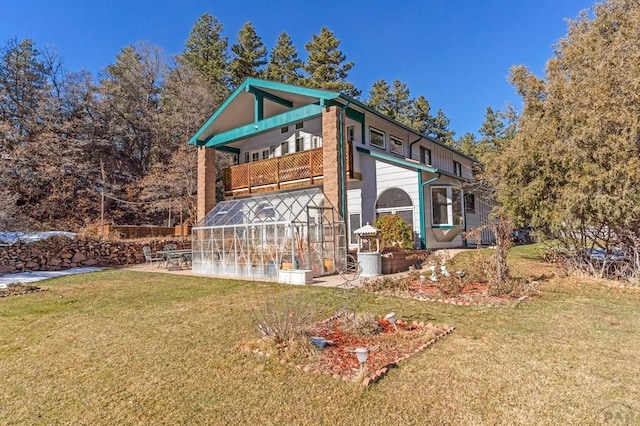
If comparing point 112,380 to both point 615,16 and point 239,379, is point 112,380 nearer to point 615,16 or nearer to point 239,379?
point 239,379

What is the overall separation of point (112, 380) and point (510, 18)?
20.5 metres

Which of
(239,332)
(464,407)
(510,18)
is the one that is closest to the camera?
(464,407)

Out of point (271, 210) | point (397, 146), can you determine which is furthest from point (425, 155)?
point (271, 210)

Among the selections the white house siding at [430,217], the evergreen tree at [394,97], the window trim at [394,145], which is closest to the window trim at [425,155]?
the window trim at [394,145]

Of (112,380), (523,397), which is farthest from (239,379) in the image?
(523,397)

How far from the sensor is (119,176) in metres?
28.1

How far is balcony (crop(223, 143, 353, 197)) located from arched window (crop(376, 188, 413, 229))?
1.94 meters

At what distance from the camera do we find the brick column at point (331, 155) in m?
14.3

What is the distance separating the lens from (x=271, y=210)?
13.8 meters

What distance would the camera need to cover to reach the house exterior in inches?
580

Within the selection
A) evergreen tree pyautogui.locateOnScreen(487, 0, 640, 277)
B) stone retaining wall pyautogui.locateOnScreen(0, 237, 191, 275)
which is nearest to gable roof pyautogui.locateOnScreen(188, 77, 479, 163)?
evergreen tree pyautogui.locateOnScreen(487, 0, 640, 277)

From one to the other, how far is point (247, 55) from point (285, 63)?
12.2ft

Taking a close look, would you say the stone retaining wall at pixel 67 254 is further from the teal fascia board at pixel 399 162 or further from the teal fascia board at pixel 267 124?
the teal fascia board at pixel 399 162

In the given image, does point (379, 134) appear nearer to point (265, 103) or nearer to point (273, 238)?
point (265, 103)
